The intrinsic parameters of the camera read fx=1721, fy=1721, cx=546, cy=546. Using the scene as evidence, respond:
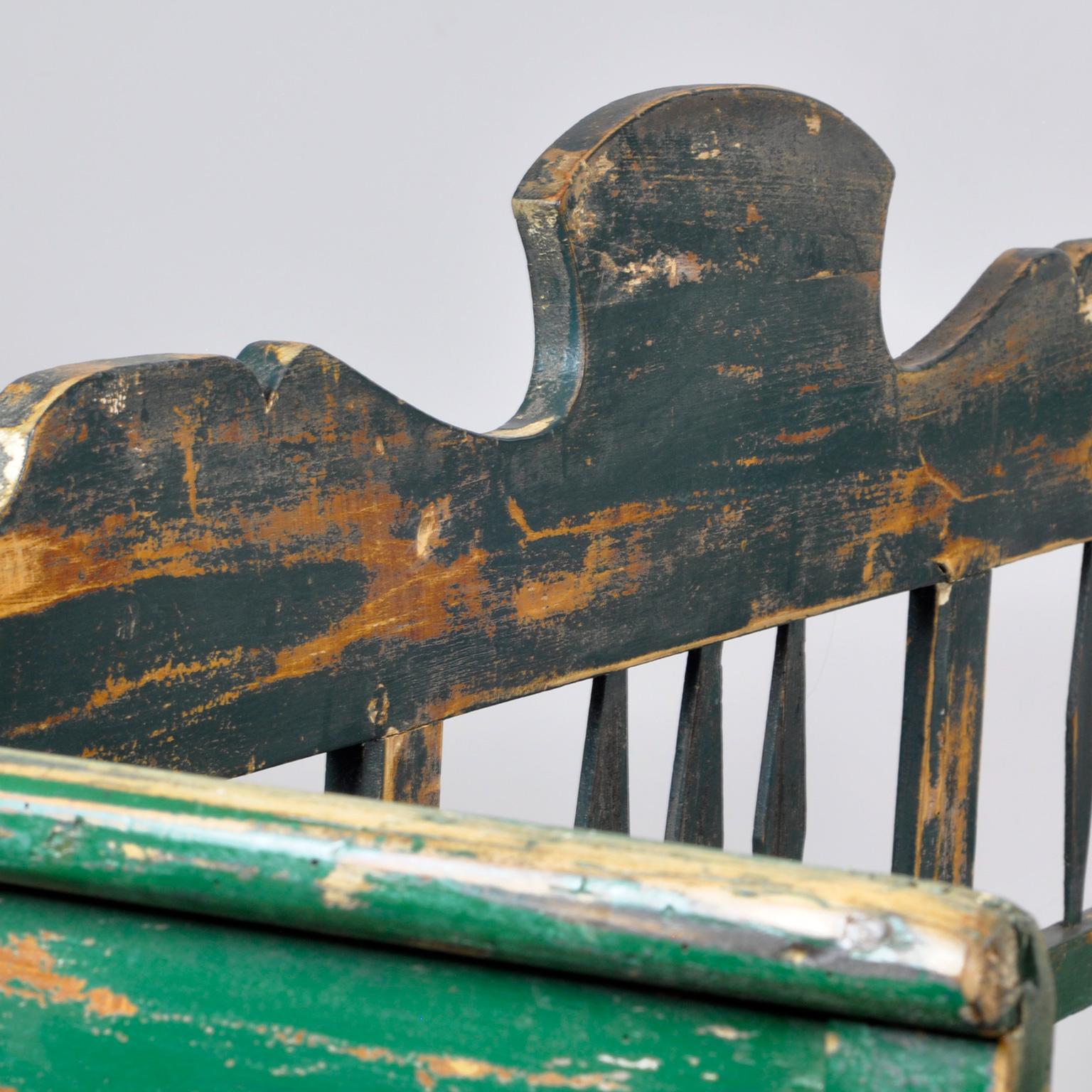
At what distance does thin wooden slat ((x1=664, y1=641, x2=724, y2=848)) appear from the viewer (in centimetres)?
111

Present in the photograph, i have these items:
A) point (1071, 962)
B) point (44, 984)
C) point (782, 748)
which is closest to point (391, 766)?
point (782, 748)

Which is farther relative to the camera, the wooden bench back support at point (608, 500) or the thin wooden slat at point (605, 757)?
the thin wooden slat at point (605, 757)

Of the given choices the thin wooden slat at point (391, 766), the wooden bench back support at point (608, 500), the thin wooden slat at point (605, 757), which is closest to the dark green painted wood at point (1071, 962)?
the wooden bench back support at point (608, 500)

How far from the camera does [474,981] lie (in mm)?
429

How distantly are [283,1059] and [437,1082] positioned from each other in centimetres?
4

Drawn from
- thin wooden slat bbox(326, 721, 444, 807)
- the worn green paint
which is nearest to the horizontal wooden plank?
the worn green paint

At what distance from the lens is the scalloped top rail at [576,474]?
779 mm

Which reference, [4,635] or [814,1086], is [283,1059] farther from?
[4,635]

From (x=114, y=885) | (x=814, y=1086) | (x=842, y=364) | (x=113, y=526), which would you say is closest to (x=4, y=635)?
(x=113, y=526)

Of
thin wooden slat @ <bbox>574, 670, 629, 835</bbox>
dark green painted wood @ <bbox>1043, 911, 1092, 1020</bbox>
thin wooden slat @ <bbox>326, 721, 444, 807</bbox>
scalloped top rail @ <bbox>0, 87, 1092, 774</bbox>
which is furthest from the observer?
dark green painted wood @ <bbox>1043, 911, 1092, 1020</bbox>

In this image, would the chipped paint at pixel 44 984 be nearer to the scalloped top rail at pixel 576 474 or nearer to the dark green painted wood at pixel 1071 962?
the scalloped top rail at pixel 576 474

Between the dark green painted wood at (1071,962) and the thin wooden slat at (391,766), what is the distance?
62cm

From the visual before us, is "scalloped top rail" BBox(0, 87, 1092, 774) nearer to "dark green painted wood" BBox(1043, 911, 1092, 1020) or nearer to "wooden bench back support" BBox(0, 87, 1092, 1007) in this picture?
"wooden bench back support" BBox(0, 87, 1092, 1007)

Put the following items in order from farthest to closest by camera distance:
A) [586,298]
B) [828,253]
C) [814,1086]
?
[828,253]
[586,298]
[814,1086]
